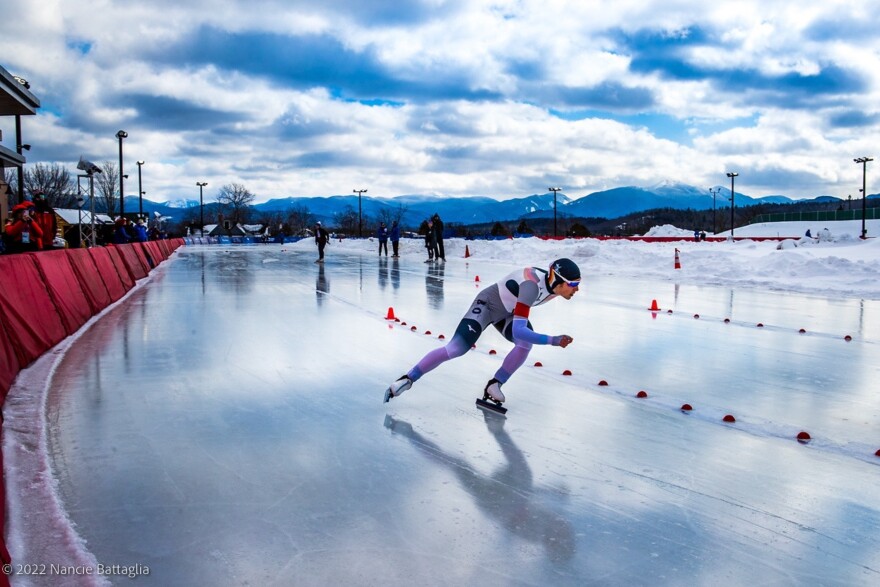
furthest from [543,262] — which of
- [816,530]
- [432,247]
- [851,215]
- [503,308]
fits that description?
[851,215]

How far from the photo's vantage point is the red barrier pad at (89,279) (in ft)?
36.9

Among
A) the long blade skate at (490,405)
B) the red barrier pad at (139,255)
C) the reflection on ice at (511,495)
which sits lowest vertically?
the reflection on ice at (511,495)

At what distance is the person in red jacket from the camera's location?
13141 millimetres

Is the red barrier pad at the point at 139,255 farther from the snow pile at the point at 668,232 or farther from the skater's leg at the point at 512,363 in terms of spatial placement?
the snow pile at the point at 668,232

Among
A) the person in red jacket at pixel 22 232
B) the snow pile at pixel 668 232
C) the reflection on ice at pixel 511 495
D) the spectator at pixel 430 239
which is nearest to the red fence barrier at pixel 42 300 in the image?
the person in red jacket at pixel 22 232

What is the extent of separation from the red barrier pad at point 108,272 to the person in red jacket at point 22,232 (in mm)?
1107

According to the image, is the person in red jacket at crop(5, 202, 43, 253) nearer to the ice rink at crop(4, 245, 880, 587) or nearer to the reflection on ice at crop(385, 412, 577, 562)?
the ice rink at crop(4, 245, 880, 587)

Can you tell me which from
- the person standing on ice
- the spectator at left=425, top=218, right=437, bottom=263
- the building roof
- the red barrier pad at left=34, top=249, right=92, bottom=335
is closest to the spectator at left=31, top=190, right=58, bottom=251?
the red barrier pad at left=34, top=249, right=92, bottom=335

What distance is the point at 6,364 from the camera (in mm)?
6254

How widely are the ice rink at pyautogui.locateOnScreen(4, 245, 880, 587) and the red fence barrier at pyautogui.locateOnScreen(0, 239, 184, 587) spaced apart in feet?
1.07

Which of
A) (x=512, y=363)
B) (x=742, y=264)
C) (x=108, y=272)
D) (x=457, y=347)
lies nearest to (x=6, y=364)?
(x=457, y=347)

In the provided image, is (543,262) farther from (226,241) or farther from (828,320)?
(226,241)

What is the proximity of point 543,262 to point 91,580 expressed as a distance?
24969mm

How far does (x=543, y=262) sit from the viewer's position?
27156mm
